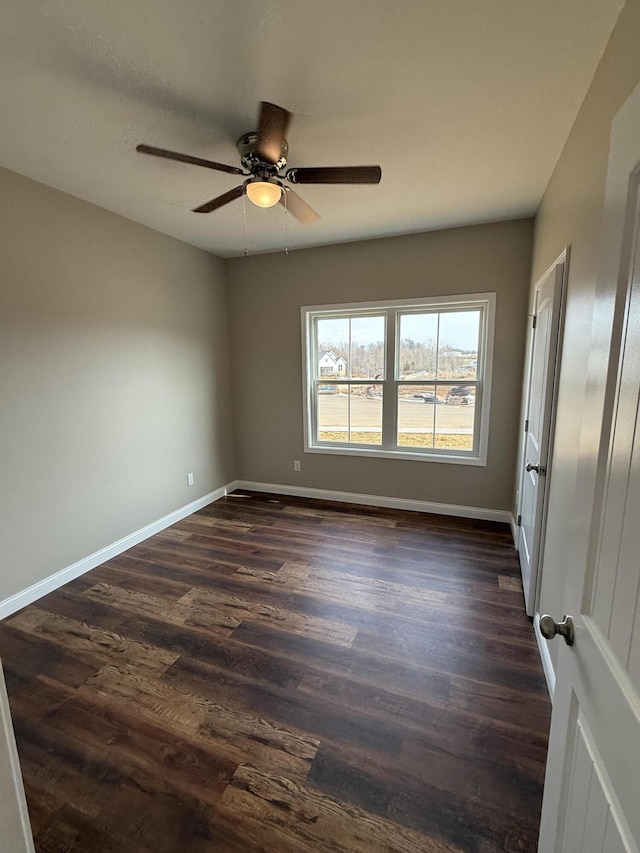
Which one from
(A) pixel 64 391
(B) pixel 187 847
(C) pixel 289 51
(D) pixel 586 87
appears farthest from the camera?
(A) pixel 64 391

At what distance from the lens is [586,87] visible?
1591 millimetres

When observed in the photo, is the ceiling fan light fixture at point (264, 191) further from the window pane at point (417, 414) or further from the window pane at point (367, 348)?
the window pane at point (417, 414)

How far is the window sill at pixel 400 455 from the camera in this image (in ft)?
11.6

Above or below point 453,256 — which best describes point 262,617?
below

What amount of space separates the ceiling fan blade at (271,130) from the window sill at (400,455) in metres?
2.71

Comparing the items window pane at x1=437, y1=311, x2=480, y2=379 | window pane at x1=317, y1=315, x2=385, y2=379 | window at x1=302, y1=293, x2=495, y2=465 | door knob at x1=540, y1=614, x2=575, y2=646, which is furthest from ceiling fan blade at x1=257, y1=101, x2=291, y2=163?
window pane at x1=437, y1=311, x2=480, y2=379

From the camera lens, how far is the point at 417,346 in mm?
3639

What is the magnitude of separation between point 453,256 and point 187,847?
3891mm

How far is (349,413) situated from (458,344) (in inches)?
50.3

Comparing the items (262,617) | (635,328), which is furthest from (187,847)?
(635,328)

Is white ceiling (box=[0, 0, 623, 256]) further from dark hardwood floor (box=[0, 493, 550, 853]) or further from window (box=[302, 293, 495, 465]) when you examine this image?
dark hardwood floor (box=[0, 493, 550, 853])

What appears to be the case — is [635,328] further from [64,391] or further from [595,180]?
[64,391]

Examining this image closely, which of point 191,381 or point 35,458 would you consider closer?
point 35,458

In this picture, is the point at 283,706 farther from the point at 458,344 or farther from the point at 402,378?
the point at 458,344
